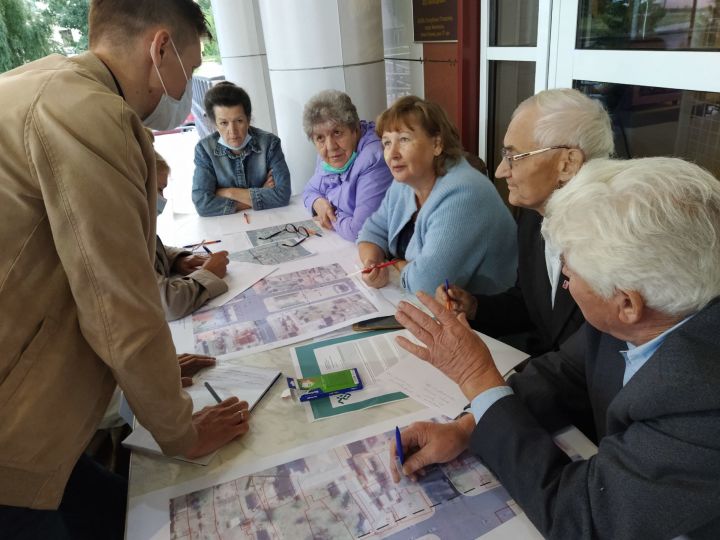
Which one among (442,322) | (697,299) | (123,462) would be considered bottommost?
(123,462)

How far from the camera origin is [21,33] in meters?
2.89

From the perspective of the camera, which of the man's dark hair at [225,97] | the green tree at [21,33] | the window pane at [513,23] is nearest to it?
the window pane at [513,23]

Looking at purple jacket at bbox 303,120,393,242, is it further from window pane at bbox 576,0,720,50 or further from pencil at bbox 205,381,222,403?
pencil at bbox 205,381,222,403

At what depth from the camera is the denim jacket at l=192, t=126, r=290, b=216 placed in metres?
2.68

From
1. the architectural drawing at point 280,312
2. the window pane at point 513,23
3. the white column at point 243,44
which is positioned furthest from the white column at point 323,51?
the architectural drawing at point 280,312

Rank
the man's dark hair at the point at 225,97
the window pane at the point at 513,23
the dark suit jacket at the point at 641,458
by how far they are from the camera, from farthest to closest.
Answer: the man's dark hair at the point at 225,97 → the window pane at the point at 513,23 → the dark suit jacket at the point at 641,458

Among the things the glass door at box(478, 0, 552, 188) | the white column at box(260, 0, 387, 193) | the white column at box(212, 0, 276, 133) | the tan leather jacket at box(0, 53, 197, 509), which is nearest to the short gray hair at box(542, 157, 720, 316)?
the tan leather jacket at box(0, 53, 197, 509)

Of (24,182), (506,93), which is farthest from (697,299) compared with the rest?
(506,93)

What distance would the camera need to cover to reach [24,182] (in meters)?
0.77

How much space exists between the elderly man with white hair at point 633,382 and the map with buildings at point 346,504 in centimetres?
4

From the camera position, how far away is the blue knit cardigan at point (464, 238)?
1.63 m

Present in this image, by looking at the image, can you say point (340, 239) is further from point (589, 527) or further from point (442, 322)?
point (589, 527)

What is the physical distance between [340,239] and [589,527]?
1.64 metres

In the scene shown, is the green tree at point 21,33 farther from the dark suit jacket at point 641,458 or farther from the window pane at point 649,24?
the dark suit jacket at point 641,458
